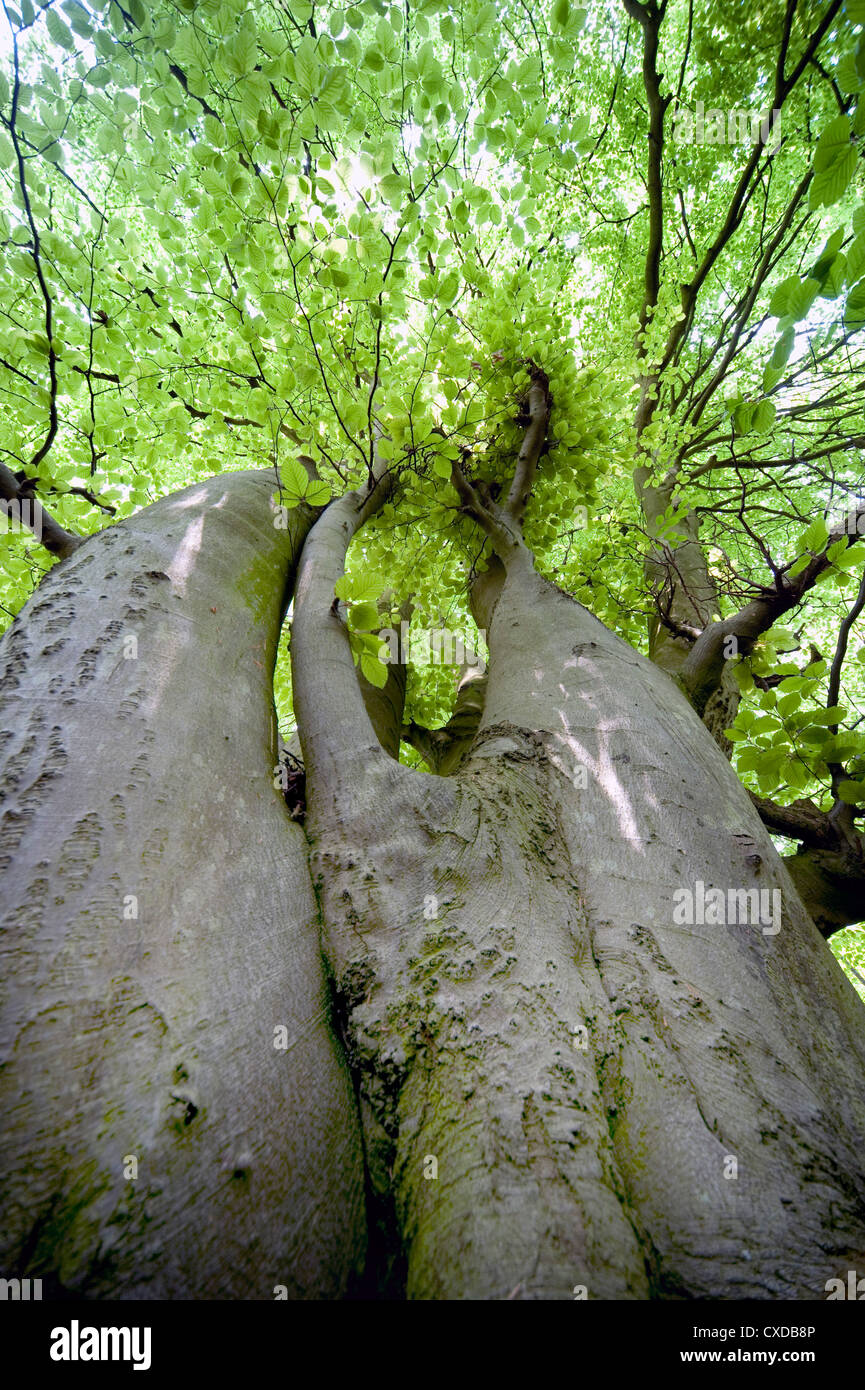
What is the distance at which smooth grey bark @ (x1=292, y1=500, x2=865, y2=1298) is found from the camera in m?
0.79

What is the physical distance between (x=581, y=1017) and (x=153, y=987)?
77 cm

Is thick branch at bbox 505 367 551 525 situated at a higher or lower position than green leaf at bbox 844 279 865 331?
higher

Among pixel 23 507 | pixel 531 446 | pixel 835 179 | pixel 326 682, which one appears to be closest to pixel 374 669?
pixel 326 682

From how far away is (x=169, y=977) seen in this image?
94 centimetres

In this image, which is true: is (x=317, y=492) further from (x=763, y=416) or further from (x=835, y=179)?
(x=835, y=179)

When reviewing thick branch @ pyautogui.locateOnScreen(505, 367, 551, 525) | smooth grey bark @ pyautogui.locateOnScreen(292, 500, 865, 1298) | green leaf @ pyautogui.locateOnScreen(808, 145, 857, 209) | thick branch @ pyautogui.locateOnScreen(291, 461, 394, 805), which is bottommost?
smooth grey bark @ pyautogui.locateOnScreen(292, 500, 865, 1298)

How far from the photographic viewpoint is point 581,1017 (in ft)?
3.46

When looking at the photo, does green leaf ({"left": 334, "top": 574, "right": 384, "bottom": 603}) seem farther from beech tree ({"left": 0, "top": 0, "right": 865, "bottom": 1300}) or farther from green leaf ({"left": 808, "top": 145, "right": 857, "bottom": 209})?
green leaf ({"left": 808, "top": 145, "right": 857, "bottom": 209})

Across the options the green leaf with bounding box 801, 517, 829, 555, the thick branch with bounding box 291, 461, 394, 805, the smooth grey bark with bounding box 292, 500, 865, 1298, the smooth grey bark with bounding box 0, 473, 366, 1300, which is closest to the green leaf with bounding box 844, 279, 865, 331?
the green leaf with bounding box 801, 517, 829, 555

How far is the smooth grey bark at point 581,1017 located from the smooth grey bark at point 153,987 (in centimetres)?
13

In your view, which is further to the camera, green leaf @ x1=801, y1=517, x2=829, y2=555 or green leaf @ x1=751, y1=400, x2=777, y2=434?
green leaf @ x1=801, y1=517, x2=829, y2=555

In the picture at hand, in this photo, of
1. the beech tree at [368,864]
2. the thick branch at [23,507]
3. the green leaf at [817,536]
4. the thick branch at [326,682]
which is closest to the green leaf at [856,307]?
the beech tree at [368,864]

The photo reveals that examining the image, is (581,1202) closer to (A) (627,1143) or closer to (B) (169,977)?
(A) (627,1143)

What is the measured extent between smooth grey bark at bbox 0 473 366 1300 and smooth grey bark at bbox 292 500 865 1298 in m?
0.13
